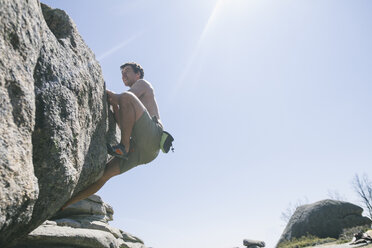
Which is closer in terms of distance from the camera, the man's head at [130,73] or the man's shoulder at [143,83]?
the man's shoulder at [143,83]

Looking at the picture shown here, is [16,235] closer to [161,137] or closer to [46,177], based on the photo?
[46,177]

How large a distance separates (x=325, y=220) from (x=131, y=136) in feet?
69.3

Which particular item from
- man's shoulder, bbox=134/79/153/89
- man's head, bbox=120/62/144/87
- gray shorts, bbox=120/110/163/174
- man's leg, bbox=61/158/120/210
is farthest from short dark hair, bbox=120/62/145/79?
man's leg, bbox=61/158/120/210

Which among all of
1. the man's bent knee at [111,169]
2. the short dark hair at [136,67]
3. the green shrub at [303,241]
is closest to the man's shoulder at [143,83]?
the short dark hair at [136,67]

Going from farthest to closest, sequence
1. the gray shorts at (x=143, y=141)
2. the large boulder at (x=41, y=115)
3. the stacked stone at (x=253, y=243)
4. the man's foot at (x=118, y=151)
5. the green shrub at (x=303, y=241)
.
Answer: the stacked stone at (x=253, y=243), the green shrub at (x=303, y=241), the gray shorts at (x=143, y=141), the man's foot at (x=118, y=151), the large boulder at (x=41, y=115)

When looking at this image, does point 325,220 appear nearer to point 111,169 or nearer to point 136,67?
point 136,67

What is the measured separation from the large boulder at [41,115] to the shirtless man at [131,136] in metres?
0.46

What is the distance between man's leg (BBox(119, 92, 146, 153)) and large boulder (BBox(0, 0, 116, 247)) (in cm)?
46

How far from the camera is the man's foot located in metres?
4.37

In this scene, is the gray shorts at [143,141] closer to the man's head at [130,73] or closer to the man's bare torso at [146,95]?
the man's bare torso at [146,95]

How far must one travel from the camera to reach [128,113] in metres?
4.62

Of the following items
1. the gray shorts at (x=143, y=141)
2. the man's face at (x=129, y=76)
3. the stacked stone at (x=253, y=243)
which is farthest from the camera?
the stacked stone at (x=253, y=243)

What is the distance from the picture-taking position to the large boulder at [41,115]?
2.25m

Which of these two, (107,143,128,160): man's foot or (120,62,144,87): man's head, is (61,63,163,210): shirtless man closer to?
(107,143,128,160): man's foot
